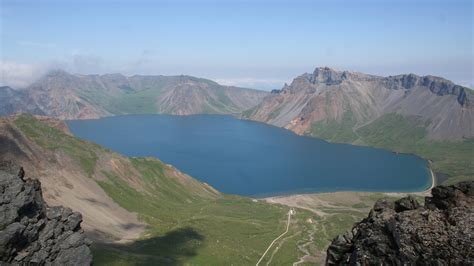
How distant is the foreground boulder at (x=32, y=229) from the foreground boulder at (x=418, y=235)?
90.6 feet

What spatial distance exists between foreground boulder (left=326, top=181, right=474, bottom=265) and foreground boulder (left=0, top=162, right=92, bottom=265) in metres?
27.6

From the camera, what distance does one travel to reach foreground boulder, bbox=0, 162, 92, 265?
1678 inches

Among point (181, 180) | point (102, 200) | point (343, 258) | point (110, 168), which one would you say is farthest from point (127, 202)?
point (343, 258)

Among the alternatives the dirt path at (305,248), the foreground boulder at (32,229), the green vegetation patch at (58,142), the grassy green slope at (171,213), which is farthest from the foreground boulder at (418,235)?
the green vegetation patch at (58,142)

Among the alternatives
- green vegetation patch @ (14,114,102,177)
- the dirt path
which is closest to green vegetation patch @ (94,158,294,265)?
green vegetation patch @ (14,114,102,177)

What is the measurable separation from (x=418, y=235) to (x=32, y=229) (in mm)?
36055

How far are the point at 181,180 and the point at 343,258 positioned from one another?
543ft

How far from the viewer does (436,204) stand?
33500 mm

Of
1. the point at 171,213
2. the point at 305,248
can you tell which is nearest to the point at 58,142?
the point at 171,213

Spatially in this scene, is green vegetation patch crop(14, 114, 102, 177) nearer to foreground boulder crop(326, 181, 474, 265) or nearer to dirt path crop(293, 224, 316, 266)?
dirt path crop(293, 224, 316, 266)

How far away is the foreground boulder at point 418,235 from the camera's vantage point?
92.5 ft

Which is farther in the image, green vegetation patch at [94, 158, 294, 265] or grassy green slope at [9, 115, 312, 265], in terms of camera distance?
grassy green slope at [9, 115, 312, 265]

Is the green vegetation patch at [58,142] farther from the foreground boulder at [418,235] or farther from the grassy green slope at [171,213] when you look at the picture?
the foreground boulder at [418,235]

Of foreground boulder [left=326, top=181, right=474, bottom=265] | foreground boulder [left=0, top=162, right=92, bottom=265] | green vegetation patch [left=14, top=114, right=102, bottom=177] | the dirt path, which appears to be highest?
foreground boulder [left=326, top=181, right=474, bottom=265]
